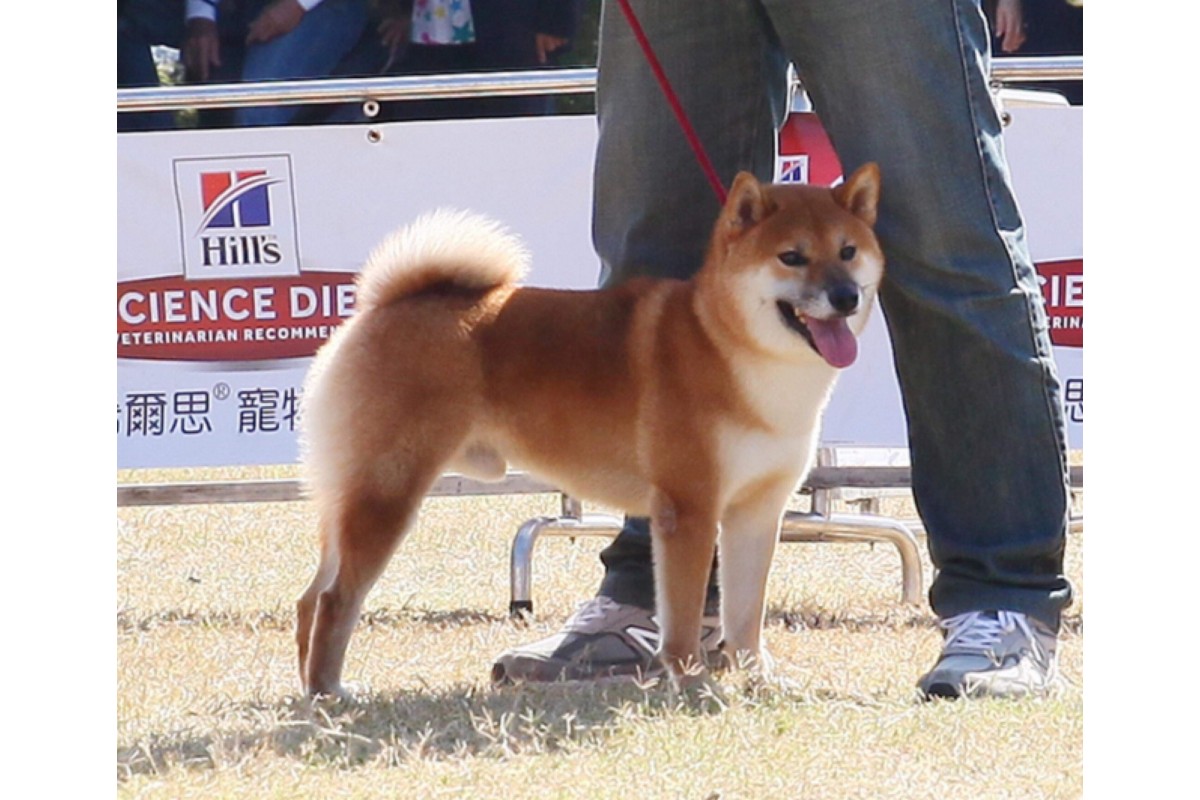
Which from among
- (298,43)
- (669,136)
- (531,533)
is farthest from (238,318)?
(669,136)

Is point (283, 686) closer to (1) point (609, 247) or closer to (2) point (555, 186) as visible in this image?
(1) point (609, 247)

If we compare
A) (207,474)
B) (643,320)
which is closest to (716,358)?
(643,320)

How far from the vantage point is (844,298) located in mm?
2902

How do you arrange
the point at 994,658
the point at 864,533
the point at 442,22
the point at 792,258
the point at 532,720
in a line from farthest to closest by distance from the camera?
the point at 442,22 < the point at 864,533 < the point at 792,258 < the point at 994,658 < the point at 532,720

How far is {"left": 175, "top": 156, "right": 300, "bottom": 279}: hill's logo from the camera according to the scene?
4.80 m

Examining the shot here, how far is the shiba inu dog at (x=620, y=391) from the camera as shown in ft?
9.72

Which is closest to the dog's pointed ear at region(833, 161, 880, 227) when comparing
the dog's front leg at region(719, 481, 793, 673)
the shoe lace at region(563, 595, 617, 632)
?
the dog's front leg at region(719, 481, 793, 673)

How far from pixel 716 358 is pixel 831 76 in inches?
20.8

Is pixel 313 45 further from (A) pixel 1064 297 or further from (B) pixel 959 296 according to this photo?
(B) pixel 959 296

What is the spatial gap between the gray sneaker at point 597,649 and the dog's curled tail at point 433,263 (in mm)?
692

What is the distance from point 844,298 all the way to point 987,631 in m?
0.61

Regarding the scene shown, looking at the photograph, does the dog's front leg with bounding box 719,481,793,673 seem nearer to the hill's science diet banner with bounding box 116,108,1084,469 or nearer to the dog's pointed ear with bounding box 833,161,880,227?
the dog's pointed ear with bounding box 833,161,880,227

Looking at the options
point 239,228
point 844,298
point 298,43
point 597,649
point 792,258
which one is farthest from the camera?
point 298,43
